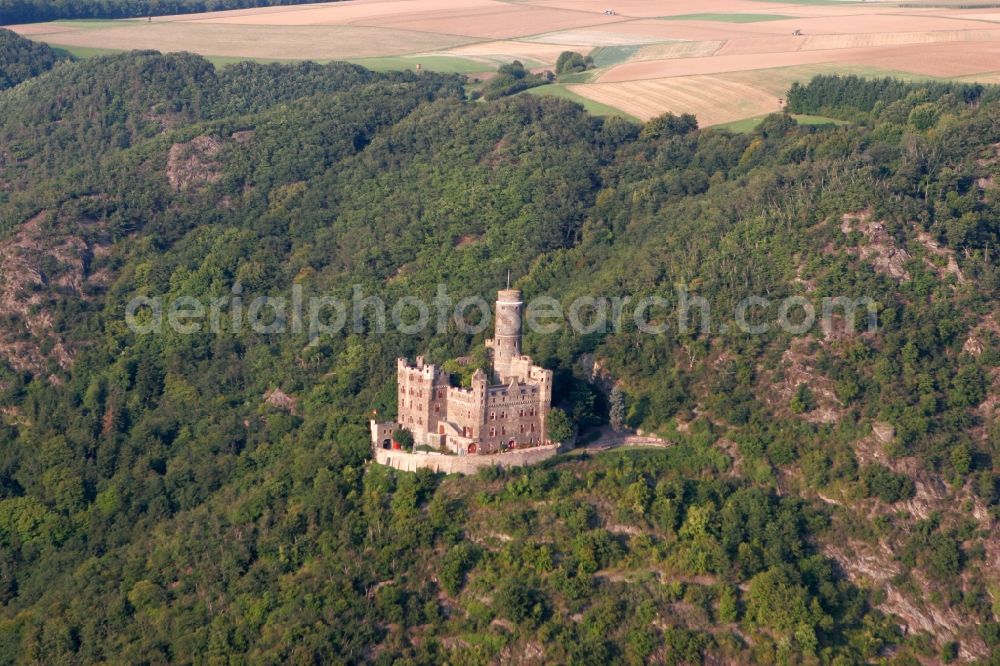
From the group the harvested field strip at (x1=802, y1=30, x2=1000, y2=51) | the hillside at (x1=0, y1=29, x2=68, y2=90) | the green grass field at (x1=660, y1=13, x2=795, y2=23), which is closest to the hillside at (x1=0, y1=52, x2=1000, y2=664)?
the harvested field strip at (x1=802, y1=30, x2=1000, y2=51)

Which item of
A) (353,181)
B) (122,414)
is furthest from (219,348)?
(353,181)

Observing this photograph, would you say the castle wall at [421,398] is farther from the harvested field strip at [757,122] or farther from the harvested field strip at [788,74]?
the harvested field strip at [788,74]

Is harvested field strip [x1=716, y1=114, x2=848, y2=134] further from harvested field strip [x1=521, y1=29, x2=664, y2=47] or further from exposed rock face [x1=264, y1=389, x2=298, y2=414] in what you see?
exposed rock face [x1=264, y1=389, x2=298, y2=414]

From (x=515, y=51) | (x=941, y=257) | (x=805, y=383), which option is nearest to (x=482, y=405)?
(x=805, y=383)

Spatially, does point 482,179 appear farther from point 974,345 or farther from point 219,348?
point 974,345

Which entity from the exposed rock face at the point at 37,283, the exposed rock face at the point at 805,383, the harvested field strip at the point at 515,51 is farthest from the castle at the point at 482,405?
the harvested field strip at the point at 515,51

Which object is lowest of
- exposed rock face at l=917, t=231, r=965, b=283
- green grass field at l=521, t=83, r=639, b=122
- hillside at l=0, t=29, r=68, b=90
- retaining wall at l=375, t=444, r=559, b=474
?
retaining wall at l=375, t=444, r=559, b=474

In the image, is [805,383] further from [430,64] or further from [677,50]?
[430,64]
